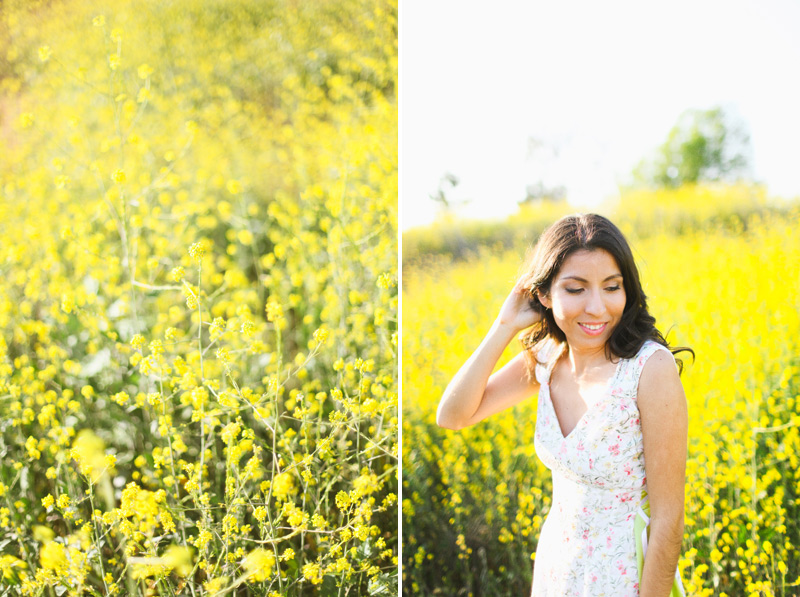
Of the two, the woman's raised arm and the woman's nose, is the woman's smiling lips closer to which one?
the woman's nose

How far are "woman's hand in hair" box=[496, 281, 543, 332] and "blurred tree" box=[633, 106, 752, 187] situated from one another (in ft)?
2.64

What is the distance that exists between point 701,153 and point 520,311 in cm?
94

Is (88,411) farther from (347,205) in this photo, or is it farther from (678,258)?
(678,258)

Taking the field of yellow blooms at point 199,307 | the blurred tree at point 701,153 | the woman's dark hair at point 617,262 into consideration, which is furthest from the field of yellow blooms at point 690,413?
the woman's dark hair at point 617,262

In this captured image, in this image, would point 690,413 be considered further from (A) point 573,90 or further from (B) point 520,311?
(A) point 573,90

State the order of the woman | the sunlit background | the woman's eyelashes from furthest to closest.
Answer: the sunlit background
the woman's eyelashes
the woman

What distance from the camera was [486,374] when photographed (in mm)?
1374

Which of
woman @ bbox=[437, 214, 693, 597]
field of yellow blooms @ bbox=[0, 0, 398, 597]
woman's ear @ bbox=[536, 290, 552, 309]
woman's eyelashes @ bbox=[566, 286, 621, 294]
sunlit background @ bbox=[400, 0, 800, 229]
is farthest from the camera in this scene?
sunlit background @ bbox=[400, 0, 800, 229]

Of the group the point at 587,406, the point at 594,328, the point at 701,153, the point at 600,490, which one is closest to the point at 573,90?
the point at 701,153

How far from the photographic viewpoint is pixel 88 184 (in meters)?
2.42

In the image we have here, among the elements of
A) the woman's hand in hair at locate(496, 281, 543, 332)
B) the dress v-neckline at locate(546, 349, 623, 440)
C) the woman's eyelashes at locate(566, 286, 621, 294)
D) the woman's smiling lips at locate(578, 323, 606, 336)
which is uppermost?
the woman's eyelashes at locate(566, 286, 621, 294)

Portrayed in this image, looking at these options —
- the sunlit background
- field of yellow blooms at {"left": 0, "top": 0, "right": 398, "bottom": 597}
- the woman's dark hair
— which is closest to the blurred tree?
the sunlit background

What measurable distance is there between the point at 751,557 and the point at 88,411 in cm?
213

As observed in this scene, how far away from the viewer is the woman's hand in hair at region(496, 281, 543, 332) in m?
1.38
